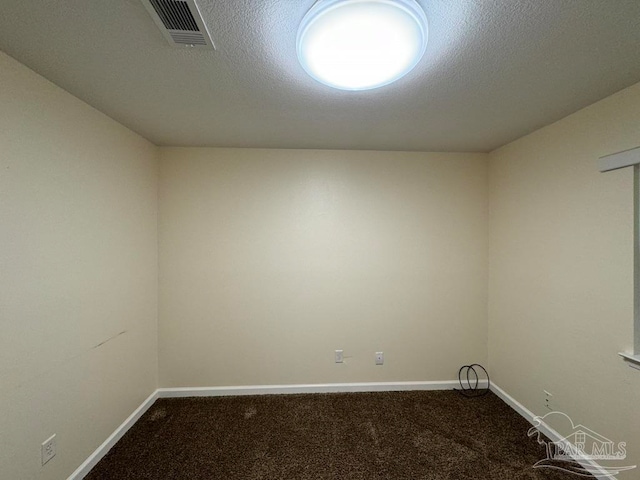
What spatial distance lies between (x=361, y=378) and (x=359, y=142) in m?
2.36

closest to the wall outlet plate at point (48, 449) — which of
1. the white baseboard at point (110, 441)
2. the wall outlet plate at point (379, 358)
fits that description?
the white baseboard at point (110, 441)

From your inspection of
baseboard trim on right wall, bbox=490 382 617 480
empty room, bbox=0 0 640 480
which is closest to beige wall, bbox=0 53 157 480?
empty room, bbox=0 0 640 480

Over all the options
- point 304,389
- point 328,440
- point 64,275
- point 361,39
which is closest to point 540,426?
point 328,440

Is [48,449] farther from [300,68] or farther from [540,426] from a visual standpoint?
[540,426]

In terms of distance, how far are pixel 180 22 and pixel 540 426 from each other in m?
3.48

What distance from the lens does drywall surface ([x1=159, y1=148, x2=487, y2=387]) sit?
2580 millimetres

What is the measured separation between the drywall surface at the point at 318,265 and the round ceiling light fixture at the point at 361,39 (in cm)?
152

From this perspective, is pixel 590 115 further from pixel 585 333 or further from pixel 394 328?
pixel 394 328

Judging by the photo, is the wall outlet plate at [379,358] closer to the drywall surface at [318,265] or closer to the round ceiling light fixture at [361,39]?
the drywall surface at [318,265]

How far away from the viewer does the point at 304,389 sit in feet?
8.61

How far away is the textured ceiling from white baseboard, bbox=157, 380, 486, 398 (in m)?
2.43

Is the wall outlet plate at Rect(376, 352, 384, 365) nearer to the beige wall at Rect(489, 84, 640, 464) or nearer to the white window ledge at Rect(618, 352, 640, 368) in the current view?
the beige wall at Rect(489, 84, 640, 464)

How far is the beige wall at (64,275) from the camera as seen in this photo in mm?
1308

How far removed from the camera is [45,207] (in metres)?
1.47
